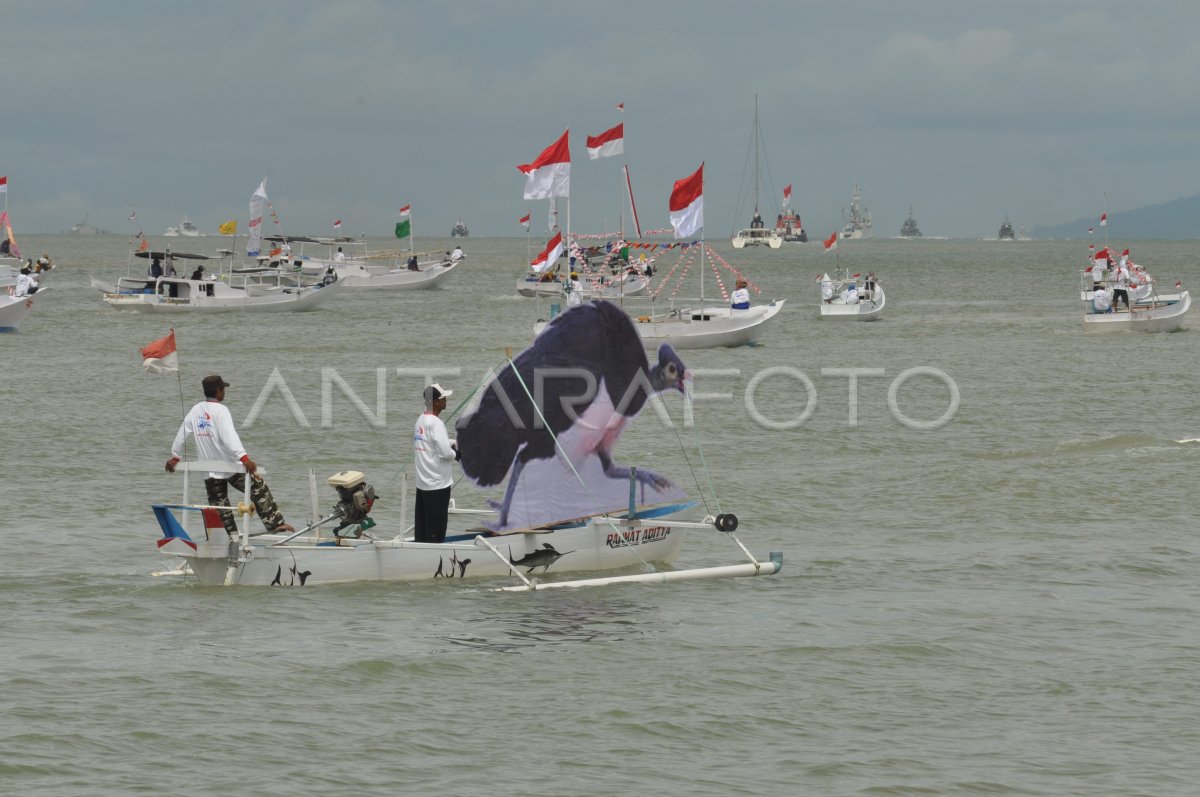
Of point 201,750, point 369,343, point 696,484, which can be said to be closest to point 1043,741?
point 201,750

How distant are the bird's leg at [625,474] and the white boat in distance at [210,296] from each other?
46.2 meters

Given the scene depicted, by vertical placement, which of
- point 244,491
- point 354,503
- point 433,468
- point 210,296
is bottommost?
point 354,503

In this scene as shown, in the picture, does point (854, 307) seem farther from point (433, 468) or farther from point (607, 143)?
point (433, 468)

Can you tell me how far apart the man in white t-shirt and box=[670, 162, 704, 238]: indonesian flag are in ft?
98.2

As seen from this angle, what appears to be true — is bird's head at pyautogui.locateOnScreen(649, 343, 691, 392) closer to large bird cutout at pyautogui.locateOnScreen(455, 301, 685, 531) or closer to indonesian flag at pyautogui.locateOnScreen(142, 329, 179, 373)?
large bird cutout at pyautogui.locateOnScreen(455, 301, 685, 531)

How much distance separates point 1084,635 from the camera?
14016mm

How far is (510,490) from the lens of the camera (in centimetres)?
1606

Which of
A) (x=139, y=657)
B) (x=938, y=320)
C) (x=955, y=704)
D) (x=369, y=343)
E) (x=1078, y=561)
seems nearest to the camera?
(x=955, y=704)

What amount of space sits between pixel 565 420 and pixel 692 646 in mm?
3555

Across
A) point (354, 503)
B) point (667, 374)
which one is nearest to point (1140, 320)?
point (667, 374)

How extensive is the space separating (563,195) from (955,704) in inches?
1329

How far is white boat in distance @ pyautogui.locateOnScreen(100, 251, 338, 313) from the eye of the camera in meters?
60.6

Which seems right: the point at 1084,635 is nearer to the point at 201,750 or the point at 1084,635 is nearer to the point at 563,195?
the point at 201,750

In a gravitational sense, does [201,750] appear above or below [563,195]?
below
